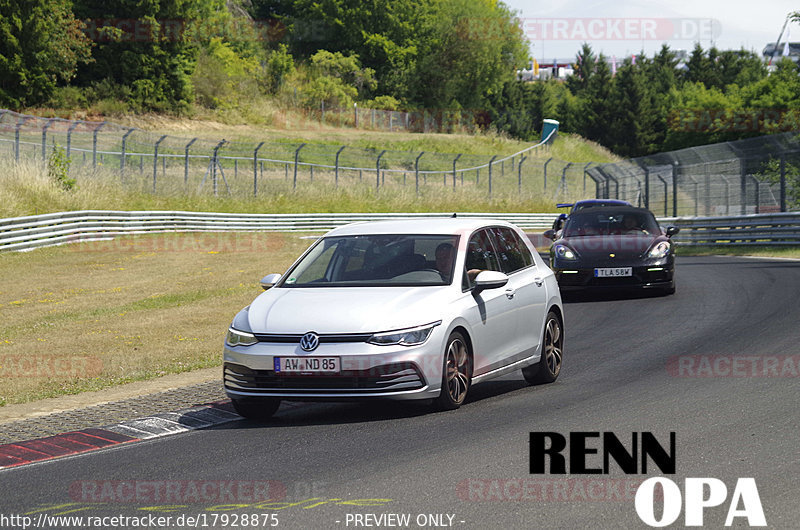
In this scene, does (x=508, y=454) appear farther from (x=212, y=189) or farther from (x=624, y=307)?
(x=212, y=189)

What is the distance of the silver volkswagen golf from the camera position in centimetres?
799

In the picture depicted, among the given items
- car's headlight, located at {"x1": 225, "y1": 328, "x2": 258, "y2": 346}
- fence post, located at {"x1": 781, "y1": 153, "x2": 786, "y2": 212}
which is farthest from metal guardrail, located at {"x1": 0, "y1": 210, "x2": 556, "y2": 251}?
car's headlight, located at {"x1": 225, "y1": 328, "x2": 258, "y2": 346}

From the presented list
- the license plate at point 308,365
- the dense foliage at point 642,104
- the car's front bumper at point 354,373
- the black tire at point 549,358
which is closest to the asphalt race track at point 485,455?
the black tire at point 549,358

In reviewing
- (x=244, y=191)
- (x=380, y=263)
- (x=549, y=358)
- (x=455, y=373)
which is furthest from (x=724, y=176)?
(x=455, y=373)

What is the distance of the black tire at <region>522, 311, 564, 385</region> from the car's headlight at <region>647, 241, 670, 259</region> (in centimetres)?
760

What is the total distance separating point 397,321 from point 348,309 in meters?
0.39

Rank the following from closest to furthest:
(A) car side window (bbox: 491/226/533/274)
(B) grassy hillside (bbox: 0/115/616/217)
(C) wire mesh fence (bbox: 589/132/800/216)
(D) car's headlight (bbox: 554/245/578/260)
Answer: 1. (A) car side window (bbox: 491/226/533/274)
2. (D) car's headlight (bbox: 554/245/578/260)
3. (C) wire mesh fence (bbox: 589/132/800/216)
4. (B) grassy hillside (bbox: 0/115/616/217)

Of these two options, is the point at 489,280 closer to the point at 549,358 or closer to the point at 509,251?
the point at 509,251

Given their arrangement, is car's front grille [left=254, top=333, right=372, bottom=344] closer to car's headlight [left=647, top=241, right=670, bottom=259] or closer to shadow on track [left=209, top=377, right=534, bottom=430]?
shadow on track [left=209, top=377, right=534, bottom=430]

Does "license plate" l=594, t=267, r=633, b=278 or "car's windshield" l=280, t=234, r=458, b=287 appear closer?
"car's windshield" l=280, t=234, r=458, b=287

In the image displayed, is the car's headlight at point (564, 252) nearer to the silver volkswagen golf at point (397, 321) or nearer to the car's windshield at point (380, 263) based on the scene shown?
the silver volkswagen golf at point (397, 321)

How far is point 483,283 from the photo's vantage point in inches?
344

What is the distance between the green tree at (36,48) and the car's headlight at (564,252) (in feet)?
162

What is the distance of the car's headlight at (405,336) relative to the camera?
799 cm
